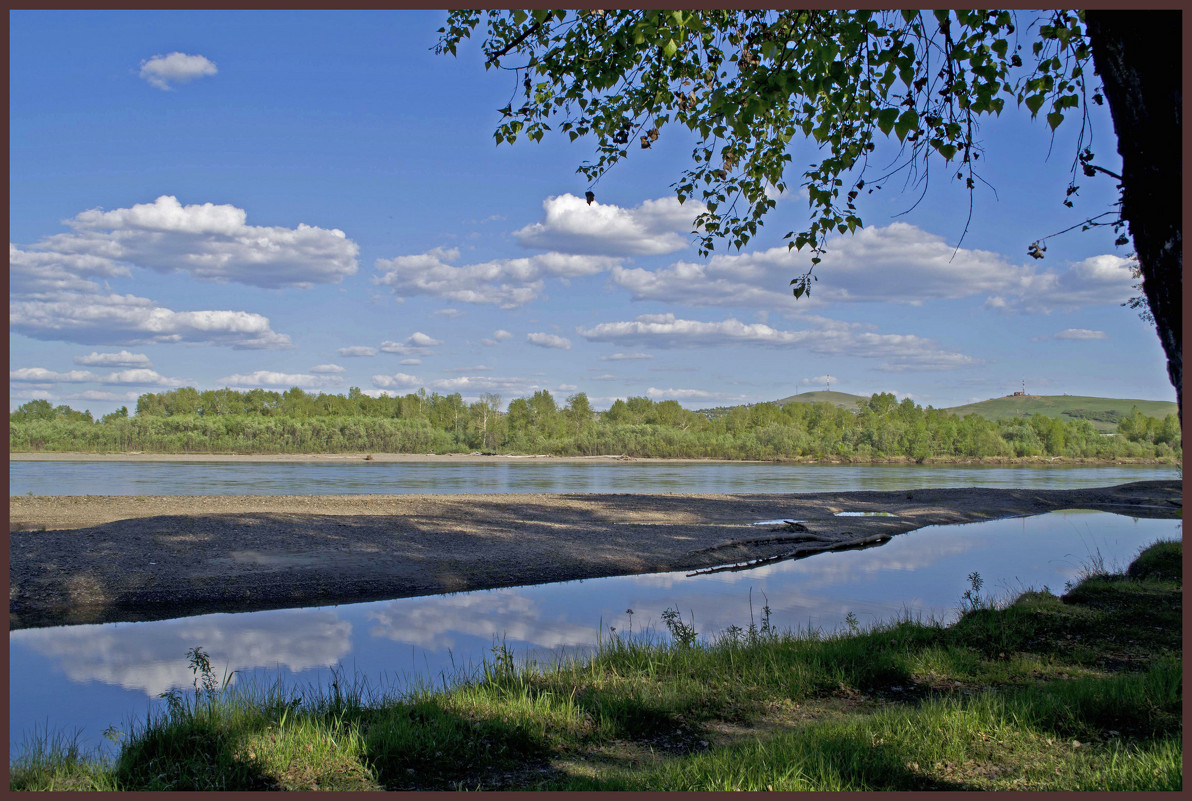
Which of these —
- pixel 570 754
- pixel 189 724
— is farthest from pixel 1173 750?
pixel 189 724

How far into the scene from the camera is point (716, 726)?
6.14m

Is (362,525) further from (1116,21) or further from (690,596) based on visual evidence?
(1116,21)

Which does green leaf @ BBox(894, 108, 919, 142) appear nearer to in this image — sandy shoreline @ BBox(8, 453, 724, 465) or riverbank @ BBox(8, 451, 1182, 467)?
sandy shoreline @ BBox(8, 453, 724, 465)

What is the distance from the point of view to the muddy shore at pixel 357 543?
1265 cm

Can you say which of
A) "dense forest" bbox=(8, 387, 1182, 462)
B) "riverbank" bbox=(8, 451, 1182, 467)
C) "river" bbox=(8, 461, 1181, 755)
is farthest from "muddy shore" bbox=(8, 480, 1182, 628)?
"dense forest" bbox=(8, 387, 1182, 462)

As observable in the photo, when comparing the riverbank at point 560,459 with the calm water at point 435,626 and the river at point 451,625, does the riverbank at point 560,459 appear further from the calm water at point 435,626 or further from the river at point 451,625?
→ the calm water at point 435,626

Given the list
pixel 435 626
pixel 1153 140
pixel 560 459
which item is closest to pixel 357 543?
pixel 435 626

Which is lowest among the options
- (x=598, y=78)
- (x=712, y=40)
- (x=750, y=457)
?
(x=750, y=457)

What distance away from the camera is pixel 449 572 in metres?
15.1

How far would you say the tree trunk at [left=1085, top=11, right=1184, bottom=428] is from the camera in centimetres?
335

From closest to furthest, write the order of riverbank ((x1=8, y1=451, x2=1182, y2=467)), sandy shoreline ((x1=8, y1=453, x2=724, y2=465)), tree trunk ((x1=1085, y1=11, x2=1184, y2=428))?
1. tree trunk ((x1=1085, y1=11, x2=1184, y2=428))
2. sandy shoreline ((x1=8, y1=453, x2=724, y2=465))
3. riverbank ((x1=8, y1=451, x2=1182, y2=467))

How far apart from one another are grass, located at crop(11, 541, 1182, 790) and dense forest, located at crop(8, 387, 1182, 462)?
9134cm

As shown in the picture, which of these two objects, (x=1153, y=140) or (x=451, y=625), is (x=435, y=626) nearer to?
(x=451, y=625)

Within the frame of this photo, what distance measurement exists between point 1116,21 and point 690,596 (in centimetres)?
1151
